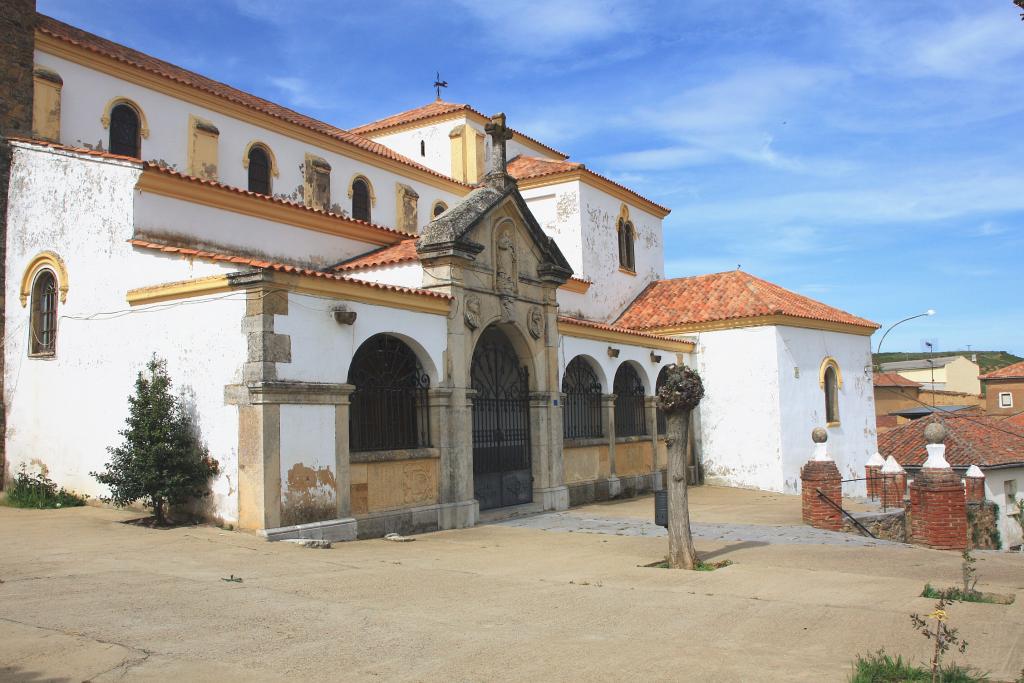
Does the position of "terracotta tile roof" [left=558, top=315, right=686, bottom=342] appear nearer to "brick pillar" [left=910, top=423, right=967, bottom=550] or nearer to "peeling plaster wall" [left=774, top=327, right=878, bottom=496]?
"peeling plaster wall" [left=774, top=327, right=878, bottom=496]

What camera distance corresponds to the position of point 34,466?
1381 centimetres

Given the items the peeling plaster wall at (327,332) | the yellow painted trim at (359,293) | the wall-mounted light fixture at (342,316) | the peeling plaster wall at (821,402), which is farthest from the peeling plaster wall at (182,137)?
the peeling plaster wall at (821,402)

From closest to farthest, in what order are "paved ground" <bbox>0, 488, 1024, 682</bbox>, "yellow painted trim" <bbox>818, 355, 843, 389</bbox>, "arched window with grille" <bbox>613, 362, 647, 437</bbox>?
1. "paved ground" <bbox>0, 488, 1024, 682</bbox>
2. "arched window with grille" <bbox>613, 362, 647, 437</bbox>
3. "yellow painted trim" <bbox>818, 355, 843, 389</bbox>

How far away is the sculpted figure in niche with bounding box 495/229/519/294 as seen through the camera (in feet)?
50.5

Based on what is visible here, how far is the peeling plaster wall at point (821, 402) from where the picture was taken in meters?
21.3

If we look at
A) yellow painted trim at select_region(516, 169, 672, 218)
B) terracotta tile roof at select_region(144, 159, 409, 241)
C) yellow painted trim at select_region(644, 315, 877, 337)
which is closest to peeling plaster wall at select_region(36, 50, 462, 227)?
terracotta tile roof at select_region(144, 159, 409, 241)

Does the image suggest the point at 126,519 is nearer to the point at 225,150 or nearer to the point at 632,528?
the point at 632,528

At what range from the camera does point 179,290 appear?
1161 cm

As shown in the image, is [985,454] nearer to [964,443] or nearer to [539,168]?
[964,443]

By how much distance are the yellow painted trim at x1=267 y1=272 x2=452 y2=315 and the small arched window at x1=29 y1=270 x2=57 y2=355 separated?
5.27 metres

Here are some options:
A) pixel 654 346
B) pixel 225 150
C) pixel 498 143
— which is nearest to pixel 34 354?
pixel 225 150

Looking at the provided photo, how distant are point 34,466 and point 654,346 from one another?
526 inches

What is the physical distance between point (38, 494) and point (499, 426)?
749cm

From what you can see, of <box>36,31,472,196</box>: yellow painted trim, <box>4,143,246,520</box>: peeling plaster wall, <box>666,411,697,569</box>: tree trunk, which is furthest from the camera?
<box>36,31,472,196</box>: yellow painted trim
